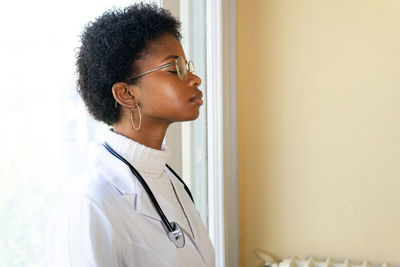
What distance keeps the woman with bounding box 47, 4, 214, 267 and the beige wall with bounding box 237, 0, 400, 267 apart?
44.8 inches

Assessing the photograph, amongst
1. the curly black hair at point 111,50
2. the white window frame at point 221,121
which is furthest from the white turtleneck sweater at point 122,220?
the white window frame at point 221,121

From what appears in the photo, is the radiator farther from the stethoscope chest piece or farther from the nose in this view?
the nose

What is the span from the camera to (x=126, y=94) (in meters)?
0.99

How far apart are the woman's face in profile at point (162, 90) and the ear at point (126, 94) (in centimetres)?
1

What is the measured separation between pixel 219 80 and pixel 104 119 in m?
1.07

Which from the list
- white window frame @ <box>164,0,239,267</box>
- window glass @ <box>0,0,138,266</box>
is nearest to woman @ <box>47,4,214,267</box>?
window glass @ <box>0,0,138,266</box>

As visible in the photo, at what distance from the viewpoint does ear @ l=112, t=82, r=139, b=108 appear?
986 mm

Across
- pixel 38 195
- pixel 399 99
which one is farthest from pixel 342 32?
pixel 38 195

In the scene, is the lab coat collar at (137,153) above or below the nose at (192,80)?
below

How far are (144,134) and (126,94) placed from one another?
102 millimetres

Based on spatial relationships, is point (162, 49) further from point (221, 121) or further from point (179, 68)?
point (221, 121)

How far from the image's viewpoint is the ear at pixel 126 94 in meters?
0.99

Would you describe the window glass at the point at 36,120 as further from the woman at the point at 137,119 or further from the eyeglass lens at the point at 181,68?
the eyeglass lens at the point at 181,68

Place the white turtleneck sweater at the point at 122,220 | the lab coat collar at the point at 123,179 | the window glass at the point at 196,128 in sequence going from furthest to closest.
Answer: the window glass at the point at 196,128
the lab coat collar at the point at 123,179
the white turtleneck sweater at the point at 122,220
